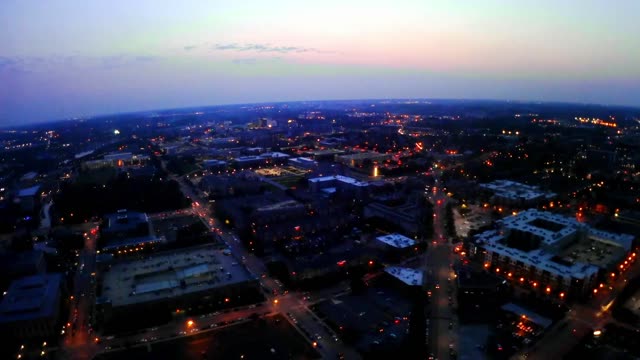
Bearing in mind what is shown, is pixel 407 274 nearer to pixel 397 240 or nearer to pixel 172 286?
pixel 397 240

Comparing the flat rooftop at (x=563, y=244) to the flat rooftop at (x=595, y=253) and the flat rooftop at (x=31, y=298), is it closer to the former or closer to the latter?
the flat rooftop at (x=595, y=253)

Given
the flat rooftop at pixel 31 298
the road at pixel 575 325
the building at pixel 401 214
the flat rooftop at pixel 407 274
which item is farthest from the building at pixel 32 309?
the building at pixel 401 214

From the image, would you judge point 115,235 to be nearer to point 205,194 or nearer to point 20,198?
point 205,194

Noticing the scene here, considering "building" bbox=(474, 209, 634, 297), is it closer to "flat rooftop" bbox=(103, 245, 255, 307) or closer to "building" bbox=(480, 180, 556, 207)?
"building" bbox=(480, 180, 556, 207)

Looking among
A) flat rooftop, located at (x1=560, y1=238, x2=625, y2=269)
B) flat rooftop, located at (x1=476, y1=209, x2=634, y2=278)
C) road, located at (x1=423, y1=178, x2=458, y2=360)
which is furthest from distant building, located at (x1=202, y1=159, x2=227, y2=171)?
flat rooftop, located at (x1=560, y1=238, x2=625, y2=269)

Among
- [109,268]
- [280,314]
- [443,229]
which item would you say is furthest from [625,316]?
[109,268]

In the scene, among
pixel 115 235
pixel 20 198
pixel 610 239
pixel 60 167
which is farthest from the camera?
pixel 60 167
